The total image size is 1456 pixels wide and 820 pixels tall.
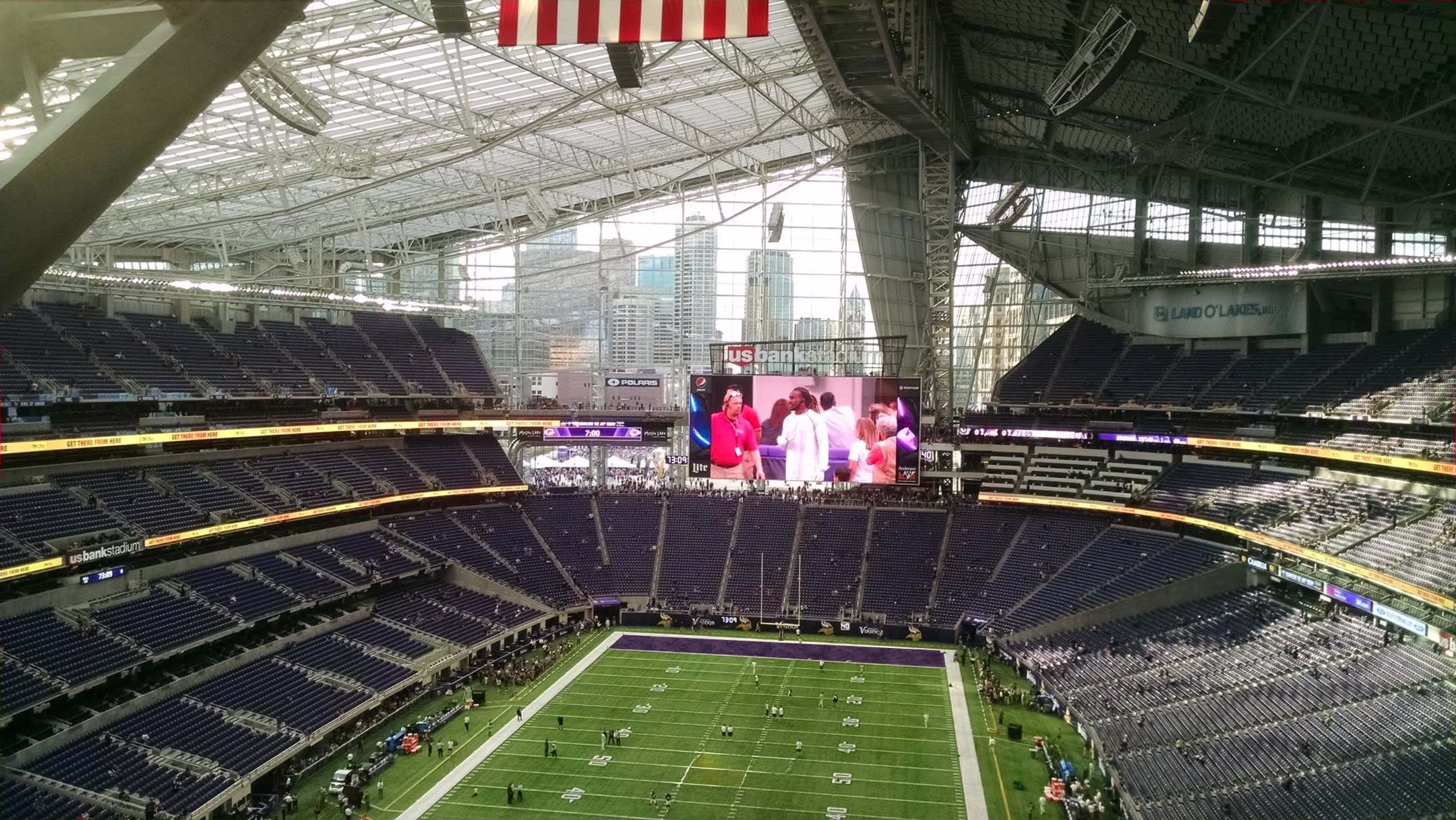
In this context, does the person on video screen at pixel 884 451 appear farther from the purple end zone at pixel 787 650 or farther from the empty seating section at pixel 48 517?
Result: the empty seating section at pixel 48 517

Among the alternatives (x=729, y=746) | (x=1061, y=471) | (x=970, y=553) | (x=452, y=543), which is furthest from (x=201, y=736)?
(x=1061, y=471)

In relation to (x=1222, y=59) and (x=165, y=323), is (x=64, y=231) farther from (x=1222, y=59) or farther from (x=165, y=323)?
(x=165, y=323)

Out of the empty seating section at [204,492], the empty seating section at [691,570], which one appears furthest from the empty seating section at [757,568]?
the empty seating section at [204,492]

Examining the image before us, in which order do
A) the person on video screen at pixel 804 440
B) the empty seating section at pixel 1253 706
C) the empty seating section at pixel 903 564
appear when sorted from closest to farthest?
the empty seating section at pixel 1253 706 < the person on video screen at pixel 804 440 < the empty seating section at pixel 903 564

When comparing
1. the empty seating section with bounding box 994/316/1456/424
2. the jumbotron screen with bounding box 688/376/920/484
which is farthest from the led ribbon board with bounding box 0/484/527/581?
the empty seating section with bounding box 994/316/1456/424

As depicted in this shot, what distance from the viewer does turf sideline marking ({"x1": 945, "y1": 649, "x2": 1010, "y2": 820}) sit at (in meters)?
26.0

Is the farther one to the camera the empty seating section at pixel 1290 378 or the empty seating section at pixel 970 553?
the empty seating section at pixel 970 553

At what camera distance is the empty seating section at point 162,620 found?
29359mm

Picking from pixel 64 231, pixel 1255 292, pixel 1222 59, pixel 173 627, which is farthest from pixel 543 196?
pixel 64 231

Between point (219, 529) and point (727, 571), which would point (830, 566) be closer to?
point (727, 571)

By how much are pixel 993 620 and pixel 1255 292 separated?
1904 cm

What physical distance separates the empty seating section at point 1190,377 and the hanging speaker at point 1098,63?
1904 centimetres

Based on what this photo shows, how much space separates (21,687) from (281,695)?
6940mm

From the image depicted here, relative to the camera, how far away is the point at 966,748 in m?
30.1
